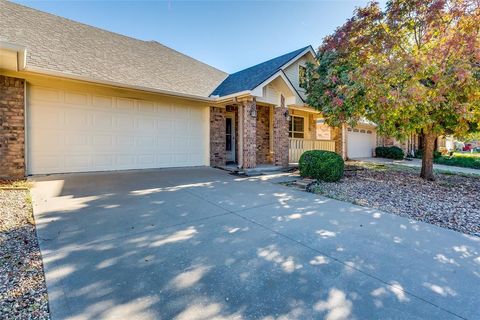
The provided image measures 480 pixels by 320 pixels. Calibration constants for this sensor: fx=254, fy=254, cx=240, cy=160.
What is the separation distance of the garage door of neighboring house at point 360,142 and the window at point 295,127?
5245 mm

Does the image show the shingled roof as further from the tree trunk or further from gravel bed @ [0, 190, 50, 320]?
gravel bed @ [0, 190, 50, 320]

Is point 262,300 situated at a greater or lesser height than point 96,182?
lesser

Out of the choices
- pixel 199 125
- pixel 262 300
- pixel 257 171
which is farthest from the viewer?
pixel 199 125

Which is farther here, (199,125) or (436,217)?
(199,125)

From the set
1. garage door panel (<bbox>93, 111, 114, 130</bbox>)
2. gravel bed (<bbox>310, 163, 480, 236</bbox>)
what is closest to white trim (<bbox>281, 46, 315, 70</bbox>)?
gravel bed (<bbox>310, 163, 480, 236</bbox>)

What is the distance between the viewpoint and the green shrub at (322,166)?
27.2ft

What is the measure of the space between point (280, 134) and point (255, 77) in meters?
2.67

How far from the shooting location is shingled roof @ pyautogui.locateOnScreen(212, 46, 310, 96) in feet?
32.5

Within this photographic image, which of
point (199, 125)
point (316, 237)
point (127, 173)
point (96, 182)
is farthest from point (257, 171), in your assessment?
point (316, 237)

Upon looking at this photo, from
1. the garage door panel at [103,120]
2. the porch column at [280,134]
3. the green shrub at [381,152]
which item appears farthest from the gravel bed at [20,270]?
the green shrub at [381,152]

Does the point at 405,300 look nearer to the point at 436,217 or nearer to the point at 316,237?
the point at 316,237

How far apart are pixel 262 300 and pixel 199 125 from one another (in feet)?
30.8

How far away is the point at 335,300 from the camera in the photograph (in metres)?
2.38

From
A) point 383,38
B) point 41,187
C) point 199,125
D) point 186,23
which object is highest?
point 186,23
